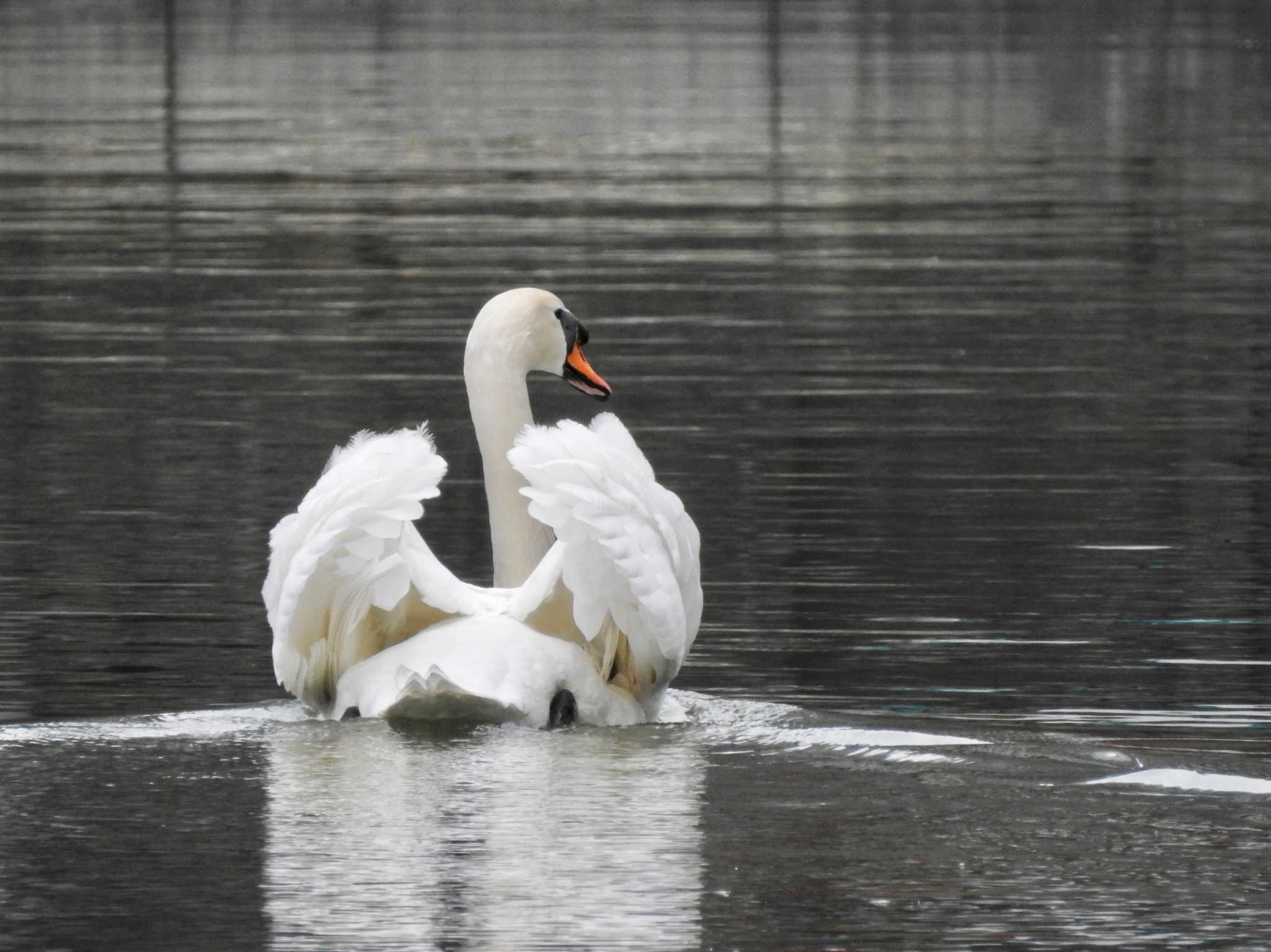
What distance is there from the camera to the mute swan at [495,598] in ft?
25.8

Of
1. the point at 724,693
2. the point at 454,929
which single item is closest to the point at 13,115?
the point at 724,693

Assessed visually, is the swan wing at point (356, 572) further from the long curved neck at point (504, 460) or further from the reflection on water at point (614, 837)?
the long curved neck at point (504, 460)

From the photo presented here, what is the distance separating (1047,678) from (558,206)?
18370 mm

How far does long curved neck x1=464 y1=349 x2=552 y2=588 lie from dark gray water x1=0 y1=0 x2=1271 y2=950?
645 mm

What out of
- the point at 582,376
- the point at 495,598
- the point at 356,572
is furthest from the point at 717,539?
the point at 356,572

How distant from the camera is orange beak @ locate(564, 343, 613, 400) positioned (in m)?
9.83

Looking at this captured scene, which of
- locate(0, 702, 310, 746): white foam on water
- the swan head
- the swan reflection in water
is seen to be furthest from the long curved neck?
the swan reflection in water

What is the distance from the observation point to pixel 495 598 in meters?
8.30

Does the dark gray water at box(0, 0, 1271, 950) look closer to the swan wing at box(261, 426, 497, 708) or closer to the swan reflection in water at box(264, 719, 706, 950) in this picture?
the swan reflection in water at box(264, 719, 706, 950)

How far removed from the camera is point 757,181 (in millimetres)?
29781

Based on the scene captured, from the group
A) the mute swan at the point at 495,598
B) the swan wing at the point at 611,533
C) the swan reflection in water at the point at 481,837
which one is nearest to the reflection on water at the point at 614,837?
A: the swan reflection in water at the point at 481,837

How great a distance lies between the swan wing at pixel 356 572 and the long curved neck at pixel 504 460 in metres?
0.72

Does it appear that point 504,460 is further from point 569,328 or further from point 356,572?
point 356,572

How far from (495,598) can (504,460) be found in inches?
37.4
